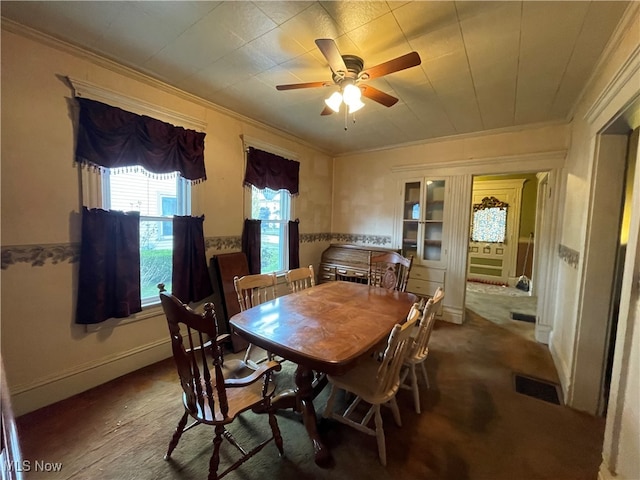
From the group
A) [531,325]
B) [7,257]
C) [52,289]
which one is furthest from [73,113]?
[531,325]

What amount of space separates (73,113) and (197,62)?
3.20ft

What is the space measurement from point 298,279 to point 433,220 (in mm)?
2390

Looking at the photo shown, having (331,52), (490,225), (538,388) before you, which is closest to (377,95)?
(331,52)

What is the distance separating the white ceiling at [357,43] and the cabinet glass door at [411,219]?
1.49m

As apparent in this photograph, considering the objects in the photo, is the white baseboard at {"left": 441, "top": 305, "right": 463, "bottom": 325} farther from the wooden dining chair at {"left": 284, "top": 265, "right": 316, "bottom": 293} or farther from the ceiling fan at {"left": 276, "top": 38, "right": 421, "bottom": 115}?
the ceiling fan at {"left": 276, "top": 38, "right": 421, "bottom": 115}

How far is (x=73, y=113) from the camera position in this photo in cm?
200

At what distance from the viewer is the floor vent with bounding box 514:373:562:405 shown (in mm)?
2211

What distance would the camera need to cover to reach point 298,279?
2.69m

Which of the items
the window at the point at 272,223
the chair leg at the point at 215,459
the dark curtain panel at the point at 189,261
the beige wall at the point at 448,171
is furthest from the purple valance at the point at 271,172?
the chair leg at the point at 215,459

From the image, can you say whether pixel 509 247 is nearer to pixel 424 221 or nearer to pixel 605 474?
pixel 424 221

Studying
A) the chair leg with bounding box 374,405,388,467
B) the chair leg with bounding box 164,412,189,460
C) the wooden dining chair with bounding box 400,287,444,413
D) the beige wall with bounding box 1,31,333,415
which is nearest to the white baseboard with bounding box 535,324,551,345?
the wooden dining chair with bounding box 400,287,444,413

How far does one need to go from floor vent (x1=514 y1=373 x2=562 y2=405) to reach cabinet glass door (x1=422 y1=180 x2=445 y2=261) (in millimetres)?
1798

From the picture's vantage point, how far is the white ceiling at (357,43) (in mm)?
1538

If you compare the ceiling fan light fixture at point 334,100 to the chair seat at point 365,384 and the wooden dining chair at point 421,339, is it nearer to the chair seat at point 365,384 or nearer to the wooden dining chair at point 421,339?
the wooden dining chair at point 421,339
